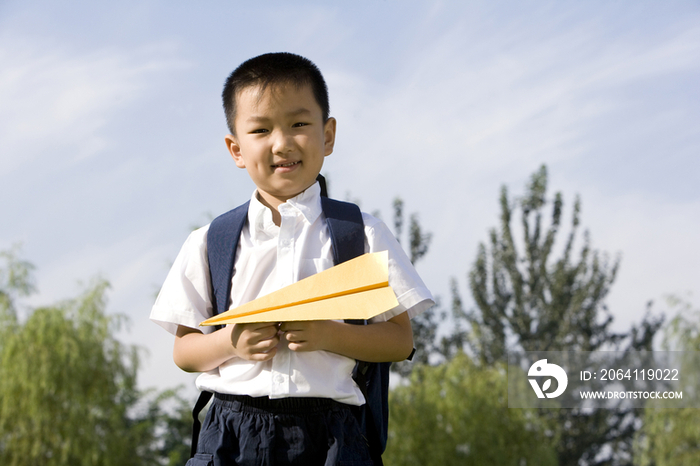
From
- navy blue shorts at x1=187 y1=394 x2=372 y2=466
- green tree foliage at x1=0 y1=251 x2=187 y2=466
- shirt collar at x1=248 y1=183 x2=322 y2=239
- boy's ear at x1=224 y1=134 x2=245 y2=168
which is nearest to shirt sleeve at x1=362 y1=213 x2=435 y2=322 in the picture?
shirt collar at x1=248 y1=183 x2=322 y2=239

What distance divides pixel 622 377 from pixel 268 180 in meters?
14.9

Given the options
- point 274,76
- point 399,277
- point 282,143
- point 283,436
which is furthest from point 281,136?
point 283,436

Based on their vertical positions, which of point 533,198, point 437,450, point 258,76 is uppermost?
point 533,198

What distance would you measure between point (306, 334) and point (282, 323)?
0.18 feet

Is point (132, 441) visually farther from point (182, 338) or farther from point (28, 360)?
point (182, 338)

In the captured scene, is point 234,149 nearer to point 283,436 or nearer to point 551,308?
point 283,436

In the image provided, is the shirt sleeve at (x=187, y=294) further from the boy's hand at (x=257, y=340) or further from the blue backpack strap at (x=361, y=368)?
the blue backpack strap at (x=361, y=368)

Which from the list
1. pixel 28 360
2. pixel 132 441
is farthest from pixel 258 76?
pixel 132 441

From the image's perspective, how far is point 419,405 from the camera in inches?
476

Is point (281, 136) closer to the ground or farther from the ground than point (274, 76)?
closer to the ground

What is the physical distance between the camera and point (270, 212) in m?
1.62

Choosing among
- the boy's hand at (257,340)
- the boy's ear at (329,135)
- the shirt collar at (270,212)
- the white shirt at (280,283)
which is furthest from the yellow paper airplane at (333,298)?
the boy's ear at (329,135)

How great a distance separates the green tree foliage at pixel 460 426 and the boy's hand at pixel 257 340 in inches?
423

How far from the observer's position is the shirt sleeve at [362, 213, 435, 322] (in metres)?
1.54
